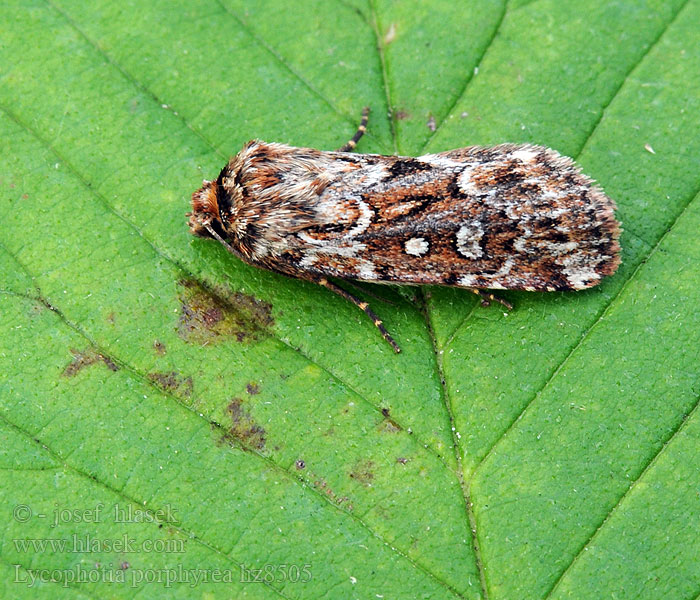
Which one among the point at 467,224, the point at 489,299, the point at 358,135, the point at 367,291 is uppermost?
the point at 358,135

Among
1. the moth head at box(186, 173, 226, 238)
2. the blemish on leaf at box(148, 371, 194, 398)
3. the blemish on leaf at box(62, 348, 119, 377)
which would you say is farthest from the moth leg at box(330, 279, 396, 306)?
the blemish on leaf at box(62, 348, 119, 377)

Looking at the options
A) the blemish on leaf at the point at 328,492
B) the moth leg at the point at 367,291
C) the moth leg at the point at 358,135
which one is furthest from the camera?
the moth leg at the point at 358,135

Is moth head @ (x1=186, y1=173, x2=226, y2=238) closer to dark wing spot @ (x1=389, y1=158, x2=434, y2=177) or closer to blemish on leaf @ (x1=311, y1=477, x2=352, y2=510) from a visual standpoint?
dark wing spot @ (x1=389, y1=158, x2=434, y2=177)

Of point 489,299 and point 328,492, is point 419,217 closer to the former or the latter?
point 489,299

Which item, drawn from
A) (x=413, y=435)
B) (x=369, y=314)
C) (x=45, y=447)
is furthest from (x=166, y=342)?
(x=413, y=435)

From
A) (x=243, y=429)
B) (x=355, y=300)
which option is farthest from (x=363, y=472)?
(x=355, y=300)

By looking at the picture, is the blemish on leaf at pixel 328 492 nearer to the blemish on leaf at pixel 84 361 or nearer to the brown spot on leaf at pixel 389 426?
the brown spot on leaf at pixel 389 426

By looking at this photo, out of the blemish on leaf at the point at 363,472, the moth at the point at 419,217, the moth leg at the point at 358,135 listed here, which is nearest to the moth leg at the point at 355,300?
the moth at the point at 419,217
